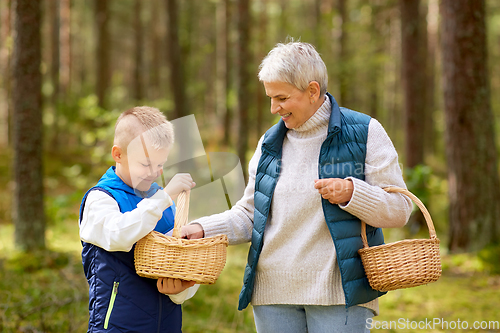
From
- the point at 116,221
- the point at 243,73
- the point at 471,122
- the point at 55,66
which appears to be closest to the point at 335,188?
the point at 116,221

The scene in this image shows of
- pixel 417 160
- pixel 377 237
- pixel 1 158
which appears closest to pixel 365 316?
pixel 377 237

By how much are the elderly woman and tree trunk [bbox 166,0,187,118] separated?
870 cm

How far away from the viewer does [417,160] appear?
28.5ft

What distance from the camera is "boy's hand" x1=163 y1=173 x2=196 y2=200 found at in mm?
1826

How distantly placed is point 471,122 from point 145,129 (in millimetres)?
5068

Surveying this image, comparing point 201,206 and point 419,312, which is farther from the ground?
point 201,206

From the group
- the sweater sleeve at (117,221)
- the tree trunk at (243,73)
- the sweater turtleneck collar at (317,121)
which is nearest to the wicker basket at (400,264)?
the sweater turtleneck collar at (317,121)

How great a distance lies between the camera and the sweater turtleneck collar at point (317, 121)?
6.56 feet

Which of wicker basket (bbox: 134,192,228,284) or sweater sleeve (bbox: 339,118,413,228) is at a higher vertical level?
sweater sleeve (bbox: 339,118,413,228)

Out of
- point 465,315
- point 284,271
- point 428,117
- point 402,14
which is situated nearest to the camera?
point 284,271

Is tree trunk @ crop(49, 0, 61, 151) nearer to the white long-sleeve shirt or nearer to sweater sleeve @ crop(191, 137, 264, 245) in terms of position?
sweater sleeve @ crop(191, 137, 264, 245)

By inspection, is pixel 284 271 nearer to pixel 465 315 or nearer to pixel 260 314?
pixel 260 314

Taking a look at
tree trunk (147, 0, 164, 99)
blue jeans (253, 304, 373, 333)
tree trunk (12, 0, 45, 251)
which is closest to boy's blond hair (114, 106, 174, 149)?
blue jeans (253, 304, 373, 333)

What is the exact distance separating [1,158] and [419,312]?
42.5ft
